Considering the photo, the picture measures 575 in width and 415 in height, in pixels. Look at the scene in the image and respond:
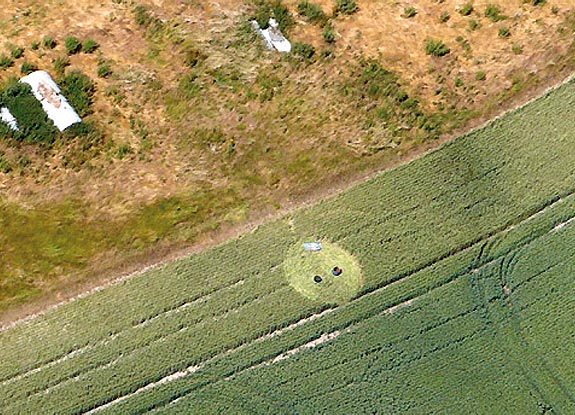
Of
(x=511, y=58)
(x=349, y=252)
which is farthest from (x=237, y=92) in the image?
(x=511, y=58)

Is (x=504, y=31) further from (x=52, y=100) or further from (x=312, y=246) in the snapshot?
(x=52, y=100)

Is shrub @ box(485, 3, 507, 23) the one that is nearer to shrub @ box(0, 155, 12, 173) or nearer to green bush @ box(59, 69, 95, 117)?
green bush @ box(59, 69, 95, 117)

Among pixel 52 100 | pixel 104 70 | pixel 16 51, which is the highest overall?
pixel 16 51

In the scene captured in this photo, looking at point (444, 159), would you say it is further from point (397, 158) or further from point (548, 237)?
point (548, 237)

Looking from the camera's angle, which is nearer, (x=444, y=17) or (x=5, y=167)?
(x=5, y=167)

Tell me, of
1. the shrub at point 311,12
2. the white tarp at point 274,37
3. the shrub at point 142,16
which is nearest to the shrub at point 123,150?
the shrub at point 142,16

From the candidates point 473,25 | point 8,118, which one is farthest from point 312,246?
point 8,118
